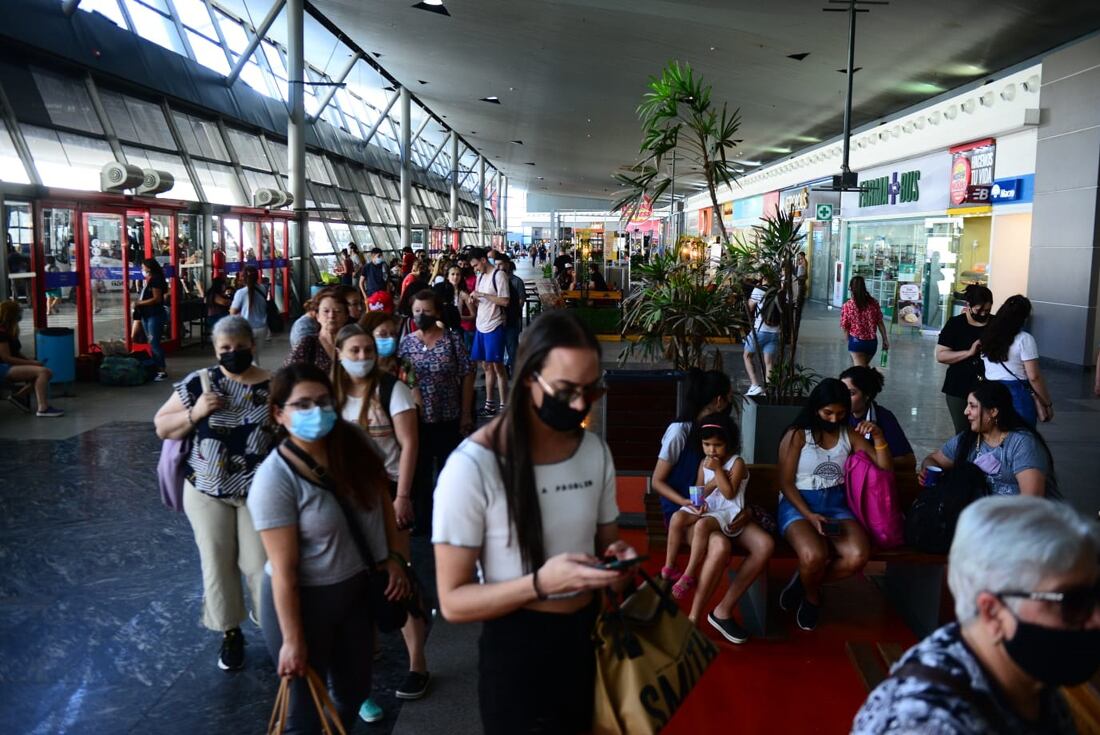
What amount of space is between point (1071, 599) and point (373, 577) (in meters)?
1.92

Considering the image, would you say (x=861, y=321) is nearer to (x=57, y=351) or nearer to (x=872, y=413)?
(x=872, y=413)

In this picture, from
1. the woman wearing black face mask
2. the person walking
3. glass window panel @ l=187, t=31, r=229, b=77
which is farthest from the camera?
glass window panel @ l=187, t=31, r=229, b=77

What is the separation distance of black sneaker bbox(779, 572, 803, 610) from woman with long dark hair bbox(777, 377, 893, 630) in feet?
0.23

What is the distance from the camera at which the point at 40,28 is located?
12984 mm

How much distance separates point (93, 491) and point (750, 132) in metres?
23.4

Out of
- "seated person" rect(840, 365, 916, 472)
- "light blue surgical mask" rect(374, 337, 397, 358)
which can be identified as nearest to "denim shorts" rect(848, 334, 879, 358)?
"seated person" rect(840, 365, 916, 472)

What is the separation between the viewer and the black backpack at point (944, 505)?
4.05 meters

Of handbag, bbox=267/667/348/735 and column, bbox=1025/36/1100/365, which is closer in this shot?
handbag, bbox=267/667/348/735

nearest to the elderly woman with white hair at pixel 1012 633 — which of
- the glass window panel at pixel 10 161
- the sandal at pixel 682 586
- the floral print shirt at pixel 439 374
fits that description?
the sandal at pixel 682 586

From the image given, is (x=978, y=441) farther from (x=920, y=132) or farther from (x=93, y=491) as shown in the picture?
(x=920, y=132)

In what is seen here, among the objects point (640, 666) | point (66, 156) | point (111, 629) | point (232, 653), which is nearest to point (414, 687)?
point (232, 653)

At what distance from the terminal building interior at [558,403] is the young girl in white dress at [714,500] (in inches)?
0.8

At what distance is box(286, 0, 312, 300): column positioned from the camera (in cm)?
2002

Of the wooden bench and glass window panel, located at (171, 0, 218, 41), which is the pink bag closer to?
the wooden bench
